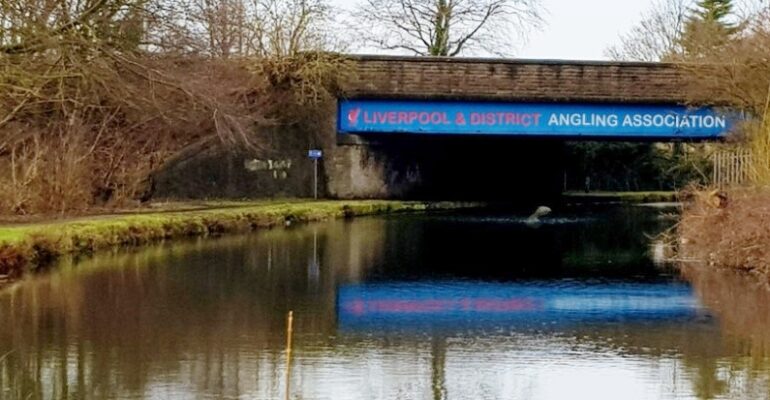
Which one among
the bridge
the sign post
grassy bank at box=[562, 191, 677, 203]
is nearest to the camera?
the bridge

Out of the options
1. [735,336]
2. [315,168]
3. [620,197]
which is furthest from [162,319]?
[620,197]

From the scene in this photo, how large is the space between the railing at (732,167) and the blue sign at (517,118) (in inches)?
166

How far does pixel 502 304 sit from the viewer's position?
1648cm

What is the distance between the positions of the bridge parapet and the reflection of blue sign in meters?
21.3

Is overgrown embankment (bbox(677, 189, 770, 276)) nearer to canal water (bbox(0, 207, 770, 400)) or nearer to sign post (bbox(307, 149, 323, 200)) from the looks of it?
canal water (bbox(0, 207, 770, 400))

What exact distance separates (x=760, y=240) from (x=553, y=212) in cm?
2281

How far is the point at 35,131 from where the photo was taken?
27.2 m

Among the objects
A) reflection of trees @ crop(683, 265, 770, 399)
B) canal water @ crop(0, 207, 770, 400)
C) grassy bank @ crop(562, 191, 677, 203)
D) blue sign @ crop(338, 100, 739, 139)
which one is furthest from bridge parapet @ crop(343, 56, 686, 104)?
reflection of trees @ crop(683, 265, 770, 399)

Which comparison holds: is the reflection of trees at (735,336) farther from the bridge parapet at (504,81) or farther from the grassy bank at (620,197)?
the grassy bank at (620,197)

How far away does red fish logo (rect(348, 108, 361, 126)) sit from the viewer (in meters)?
40.2

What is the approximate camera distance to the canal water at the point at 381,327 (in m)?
10.5

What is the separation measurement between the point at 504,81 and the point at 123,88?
18.6 metres

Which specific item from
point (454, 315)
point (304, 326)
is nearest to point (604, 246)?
point (454, 315)

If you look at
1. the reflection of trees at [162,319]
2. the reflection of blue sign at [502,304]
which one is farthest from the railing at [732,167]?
the reflection of trees at [162,319]
